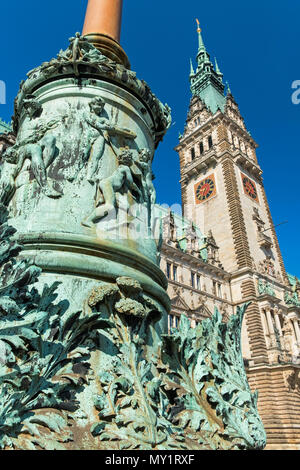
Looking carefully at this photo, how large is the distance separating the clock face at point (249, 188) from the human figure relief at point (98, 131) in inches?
1383

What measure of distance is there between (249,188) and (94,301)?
37641 millimetres

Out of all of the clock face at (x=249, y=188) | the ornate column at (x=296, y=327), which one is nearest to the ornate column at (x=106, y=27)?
the ornate column at (x=296, y=327)

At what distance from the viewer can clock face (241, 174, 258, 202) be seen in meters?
37.5

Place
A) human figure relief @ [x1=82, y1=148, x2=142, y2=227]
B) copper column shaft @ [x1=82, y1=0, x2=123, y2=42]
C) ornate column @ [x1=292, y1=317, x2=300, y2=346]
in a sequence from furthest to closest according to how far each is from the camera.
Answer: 1. ornate column @ [x1=292, y1=317, x2=300, y2=346]
2. copper column shaft @ [x1=82, y1=0, x2=123, y2=42]
3. human figure relief @ [x1=82, y1=148, x2=142, y2=227]

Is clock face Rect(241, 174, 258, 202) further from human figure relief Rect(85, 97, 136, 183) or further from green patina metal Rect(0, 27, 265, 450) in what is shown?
human figure relief Rect(85, 97, 136, 183)

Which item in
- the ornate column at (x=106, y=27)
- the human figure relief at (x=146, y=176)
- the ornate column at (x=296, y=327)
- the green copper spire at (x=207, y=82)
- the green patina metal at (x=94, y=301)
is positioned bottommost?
the green patina metal at (x=94, y=301)

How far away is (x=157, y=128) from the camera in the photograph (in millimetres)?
4797

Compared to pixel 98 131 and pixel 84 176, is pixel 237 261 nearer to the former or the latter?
pixel 98 131

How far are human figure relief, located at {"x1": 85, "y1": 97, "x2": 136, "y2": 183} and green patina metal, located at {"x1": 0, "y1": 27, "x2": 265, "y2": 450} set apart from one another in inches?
0.5

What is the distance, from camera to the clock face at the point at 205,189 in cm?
3700

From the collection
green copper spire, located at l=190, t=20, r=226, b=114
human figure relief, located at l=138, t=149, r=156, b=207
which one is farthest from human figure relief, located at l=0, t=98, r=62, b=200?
green copper spire, located at l=190, t=20, r=226, b=114

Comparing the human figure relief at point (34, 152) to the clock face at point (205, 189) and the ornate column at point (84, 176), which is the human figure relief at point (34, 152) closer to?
the ornate column at point (84, 176)

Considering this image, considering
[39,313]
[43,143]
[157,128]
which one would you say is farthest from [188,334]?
[157,128]

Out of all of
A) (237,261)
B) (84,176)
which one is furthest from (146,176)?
(237,261)
